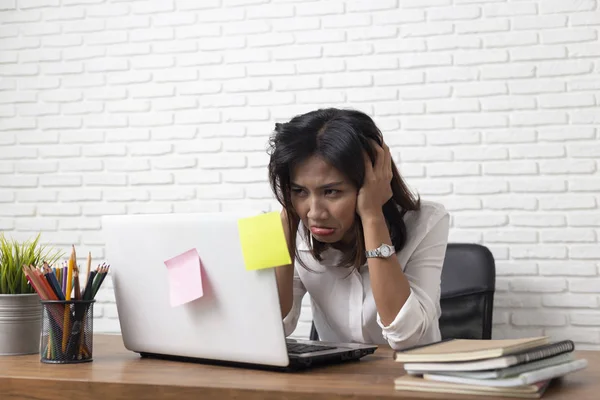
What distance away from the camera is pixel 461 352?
1056 mm

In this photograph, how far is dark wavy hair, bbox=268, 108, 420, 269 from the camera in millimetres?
1646

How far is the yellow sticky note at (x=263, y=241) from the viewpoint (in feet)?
3.96

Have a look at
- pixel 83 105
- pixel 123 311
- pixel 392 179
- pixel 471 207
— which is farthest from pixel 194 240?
pixel 83 105

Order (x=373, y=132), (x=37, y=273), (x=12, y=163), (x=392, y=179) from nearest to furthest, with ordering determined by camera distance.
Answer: (x=37, y=273) < (x=373, y=132) < (x=392, y=179) < (x=12, y=163)

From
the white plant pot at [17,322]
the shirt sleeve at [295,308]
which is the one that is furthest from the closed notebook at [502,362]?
the white plant pot at [17,322]

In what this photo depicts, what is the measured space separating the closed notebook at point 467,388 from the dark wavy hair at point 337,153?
0.64 metres

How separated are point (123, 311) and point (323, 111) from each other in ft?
2.17

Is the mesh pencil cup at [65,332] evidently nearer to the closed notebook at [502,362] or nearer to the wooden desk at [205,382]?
the wooden desk at [205,382]

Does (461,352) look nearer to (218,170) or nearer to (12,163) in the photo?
(218,170)

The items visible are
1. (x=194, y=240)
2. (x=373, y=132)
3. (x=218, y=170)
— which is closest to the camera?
(x=194, y=240)

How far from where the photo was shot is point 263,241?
1.22 m

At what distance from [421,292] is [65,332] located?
2.54 ft

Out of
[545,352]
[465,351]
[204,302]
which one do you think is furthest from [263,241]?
[545,352]

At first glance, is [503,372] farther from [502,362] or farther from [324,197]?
[324,197]
